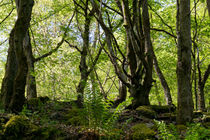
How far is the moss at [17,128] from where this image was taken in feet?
7.30

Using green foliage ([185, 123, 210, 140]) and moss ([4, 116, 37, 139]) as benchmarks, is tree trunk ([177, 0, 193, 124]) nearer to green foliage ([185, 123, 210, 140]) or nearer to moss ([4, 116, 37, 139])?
green foliage ([185, 123, 210, 140])

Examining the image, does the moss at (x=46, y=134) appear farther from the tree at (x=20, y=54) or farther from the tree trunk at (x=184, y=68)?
the tree trunk at (x=184, y=68)

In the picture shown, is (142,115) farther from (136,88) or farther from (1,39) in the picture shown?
(1,39)

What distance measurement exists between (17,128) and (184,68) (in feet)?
10.3

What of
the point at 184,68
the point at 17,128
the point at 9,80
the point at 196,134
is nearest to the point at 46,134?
the point at 17,128

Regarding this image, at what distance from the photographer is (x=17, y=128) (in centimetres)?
228

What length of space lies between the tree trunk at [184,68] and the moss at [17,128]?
2766mm

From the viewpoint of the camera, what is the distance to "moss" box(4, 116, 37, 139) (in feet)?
7.30

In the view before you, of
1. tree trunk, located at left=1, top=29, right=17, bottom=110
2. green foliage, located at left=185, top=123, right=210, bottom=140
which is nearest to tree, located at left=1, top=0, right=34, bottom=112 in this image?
tree trunk, located at left=1, top=29, right=17, bottom=110

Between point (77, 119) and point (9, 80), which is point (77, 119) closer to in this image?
point (77, 119)

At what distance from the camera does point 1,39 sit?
16.3 metres

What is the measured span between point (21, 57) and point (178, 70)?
3551 mm

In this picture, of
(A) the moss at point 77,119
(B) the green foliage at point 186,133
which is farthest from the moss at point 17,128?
(B) the green foliage at point 186,133

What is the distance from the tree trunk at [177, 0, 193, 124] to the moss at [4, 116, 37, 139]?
277cm
